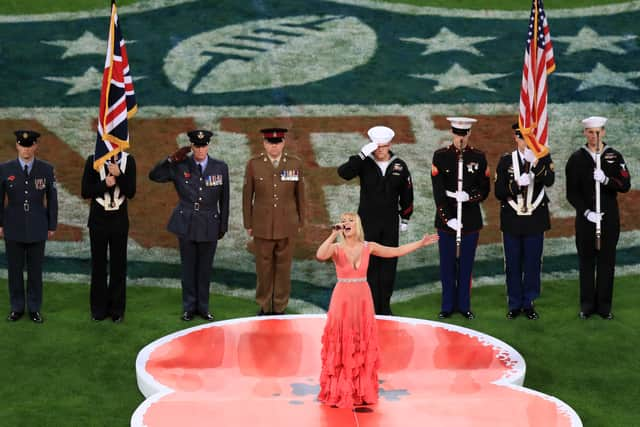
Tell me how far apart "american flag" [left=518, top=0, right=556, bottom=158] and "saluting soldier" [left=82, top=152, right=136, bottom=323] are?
379 cm

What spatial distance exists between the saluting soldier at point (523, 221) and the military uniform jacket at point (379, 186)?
99 cm

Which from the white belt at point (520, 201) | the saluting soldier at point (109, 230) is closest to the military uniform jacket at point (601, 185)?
the white belt at point (520, 201)

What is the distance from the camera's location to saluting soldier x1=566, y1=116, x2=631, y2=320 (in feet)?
37.3

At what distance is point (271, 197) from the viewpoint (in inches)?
453

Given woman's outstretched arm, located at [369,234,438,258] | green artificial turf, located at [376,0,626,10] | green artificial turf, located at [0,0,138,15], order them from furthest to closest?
green artificial turf, located at [376,0,626,10]
green artificial turf, located at [0,0,138,15]
woman's outstretched arm, located at [369,234,438,258]

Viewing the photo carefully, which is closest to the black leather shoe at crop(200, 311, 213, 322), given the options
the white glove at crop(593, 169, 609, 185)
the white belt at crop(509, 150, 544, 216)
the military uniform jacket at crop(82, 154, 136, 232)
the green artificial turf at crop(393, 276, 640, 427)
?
the military uniform jacket at crop(82, 154, 136, 232)

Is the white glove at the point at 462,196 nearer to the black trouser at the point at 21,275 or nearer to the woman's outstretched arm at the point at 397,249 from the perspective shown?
the woman's outstretched arm at the point at 397,249

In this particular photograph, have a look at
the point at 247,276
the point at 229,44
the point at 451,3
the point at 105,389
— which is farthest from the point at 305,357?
the point at 451,3

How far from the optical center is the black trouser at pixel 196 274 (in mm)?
11516

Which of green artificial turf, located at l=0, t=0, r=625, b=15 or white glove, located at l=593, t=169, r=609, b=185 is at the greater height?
green artificial turf, located at l=0, t=0, r=625, b=15

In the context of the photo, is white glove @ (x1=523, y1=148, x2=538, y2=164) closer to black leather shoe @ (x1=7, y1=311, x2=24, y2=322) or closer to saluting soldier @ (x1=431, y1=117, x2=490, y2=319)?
saluting soldier @ (x1=431, y1=117, x2=490, y2=319)

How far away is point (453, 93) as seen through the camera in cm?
1784

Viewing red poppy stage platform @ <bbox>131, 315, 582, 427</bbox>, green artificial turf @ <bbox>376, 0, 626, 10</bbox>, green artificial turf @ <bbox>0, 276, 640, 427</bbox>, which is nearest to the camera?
red poppy stage platform @ <bbox>131, 315, 582, 427</bbox>

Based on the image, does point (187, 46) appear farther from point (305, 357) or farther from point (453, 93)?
point (305, 357)
